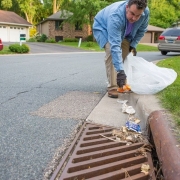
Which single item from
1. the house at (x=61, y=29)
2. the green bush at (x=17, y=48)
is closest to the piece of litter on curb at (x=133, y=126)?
the green bush at (x=17, y=48)

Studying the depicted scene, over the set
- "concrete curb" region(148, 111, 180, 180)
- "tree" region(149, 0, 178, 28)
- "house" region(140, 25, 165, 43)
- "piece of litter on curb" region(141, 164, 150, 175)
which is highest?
"tree" region(149, 0, 178, 28)

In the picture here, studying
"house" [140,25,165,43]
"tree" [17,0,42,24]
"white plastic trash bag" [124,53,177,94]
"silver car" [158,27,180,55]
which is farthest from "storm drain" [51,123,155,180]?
"tree" [17,0,42,24]

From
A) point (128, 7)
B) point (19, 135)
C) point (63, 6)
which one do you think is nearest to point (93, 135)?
point (19, 135)

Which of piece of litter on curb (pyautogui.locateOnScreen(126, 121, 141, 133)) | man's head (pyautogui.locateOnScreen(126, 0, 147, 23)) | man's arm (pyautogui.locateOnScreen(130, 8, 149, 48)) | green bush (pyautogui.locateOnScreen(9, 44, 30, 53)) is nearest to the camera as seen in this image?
piece of litter on curb (pyautogui.locateOnScreen(126, 121, 141, 133))

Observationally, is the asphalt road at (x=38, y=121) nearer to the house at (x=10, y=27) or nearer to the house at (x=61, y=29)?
the house at (x=10, y=27)

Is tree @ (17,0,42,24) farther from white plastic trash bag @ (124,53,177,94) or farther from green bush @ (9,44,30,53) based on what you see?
white plastic trash bag @ (124,53,177,94)

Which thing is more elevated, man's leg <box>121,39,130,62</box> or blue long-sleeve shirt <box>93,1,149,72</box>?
blue long-sleeve shirt <box>93,1,149,72</box>

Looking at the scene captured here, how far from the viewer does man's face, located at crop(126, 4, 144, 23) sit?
3049 mm

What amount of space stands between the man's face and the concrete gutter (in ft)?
3.25

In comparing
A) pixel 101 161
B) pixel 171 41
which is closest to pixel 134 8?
pixel 101 161

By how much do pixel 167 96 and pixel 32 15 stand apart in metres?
48.2

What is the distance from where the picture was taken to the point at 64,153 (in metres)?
2.04

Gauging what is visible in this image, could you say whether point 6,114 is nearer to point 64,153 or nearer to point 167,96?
point 64,153

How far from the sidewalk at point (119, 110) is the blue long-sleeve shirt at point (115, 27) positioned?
0.48 meters
